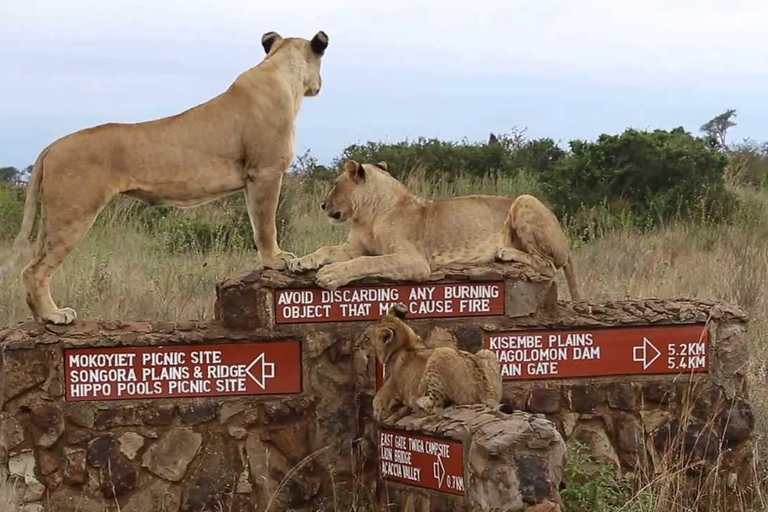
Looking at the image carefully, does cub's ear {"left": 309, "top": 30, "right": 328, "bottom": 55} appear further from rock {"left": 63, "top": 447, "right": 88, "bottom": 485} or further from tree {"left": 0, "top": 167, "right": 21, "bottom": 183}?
tree {"left": 0, "top": 167, "right": 21, "bottom": 183}

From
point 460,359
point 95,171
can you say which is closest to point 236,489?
point 460,359

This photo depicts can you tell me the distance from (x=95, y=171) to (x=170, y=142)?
0.61m

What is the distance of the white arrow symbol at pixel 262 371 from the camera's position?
22.1ft

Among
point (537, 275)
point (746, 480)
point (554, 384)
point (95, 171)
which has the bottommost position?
point (746, 480)

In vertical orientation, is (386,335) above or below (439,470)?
above

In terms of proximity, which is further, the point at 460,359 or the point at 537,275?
the point at 537,275

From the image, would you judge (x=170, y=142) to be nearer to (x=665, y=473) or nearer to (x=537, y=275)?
(x=537, y=275)

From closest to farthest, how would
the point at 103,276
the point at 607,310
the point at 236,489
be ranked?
the point at 236,489 < the point at 607,310 < the point at 103,276

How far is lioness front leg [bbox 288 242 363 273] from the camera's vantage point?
6973mm

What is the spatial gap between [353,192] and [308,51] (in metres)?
1.04

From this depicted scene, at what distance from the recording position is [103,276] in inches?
422

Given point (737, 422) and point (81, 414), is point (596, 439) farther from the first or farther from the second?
point (81, 414)

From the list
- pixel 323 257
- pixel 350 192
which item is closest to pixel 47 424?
pixel 323 257

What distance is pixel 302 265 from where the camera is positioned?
22.9 ft
